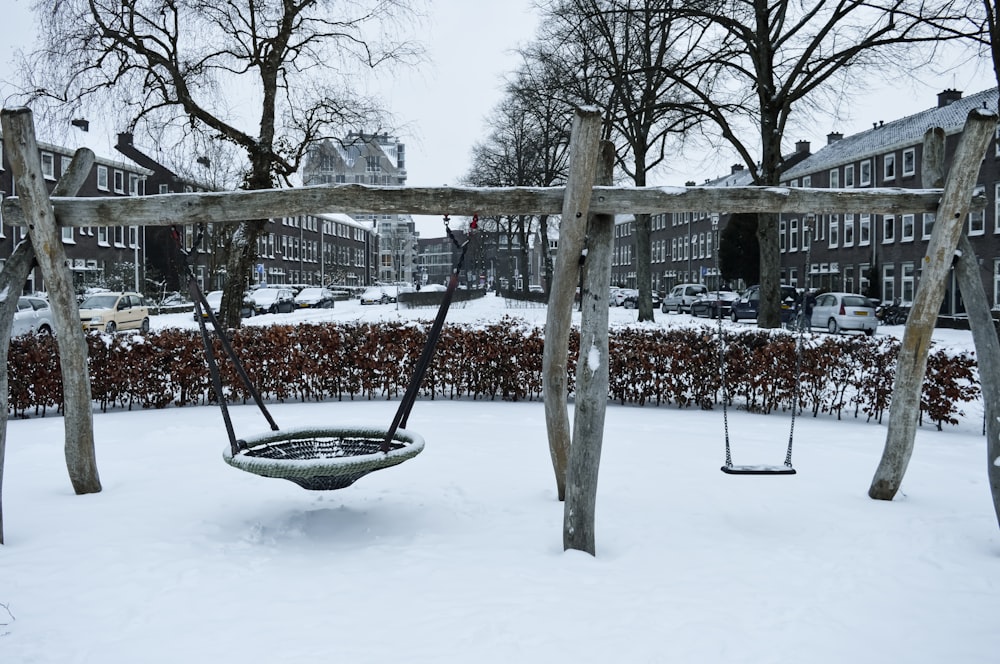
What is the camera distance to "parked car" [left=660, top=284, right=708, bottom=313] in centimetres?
3894

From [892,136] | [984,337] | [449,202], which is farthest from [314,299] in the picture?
[984,337]

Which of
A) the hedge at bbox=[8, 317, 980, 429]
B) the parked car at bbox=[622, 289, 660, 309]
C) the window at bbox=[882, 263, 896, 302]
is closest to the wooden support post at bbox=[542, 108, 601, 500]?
the hedge at bbox=[8, 317, 980, 429]

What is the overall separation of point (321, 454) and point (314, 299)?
39711 millimetres

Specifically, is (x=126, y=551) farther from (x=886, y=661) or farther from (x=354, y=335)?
(x=354, y=335)

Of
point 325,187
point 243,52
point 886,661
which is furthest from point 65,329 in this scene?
point 243,52

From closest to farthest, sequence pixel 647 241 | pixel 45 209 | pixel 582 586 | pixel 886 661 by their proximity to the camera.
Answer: pixel 886 661 → pixel 582 586 → pixel 45 209 → pixel 647 241

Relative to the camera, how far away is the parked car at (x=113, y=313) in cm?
2344

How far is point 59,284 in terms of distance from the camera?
17.3ft

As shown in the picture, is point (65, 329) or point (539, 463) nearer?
point (65, 329)

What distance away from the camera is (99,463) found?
700 centimetres

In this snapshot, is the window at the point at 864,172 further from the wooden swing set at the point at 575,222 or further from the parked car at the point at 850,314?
the wooden swing set at the point at 575,222

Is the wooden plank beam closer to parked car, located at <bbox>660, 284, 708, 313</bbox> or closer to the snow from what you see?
the snow

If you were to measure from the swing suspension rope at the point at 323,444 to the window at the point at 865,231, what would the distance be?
3996cm

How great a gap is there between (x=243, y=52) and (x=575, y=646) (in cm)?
1711
